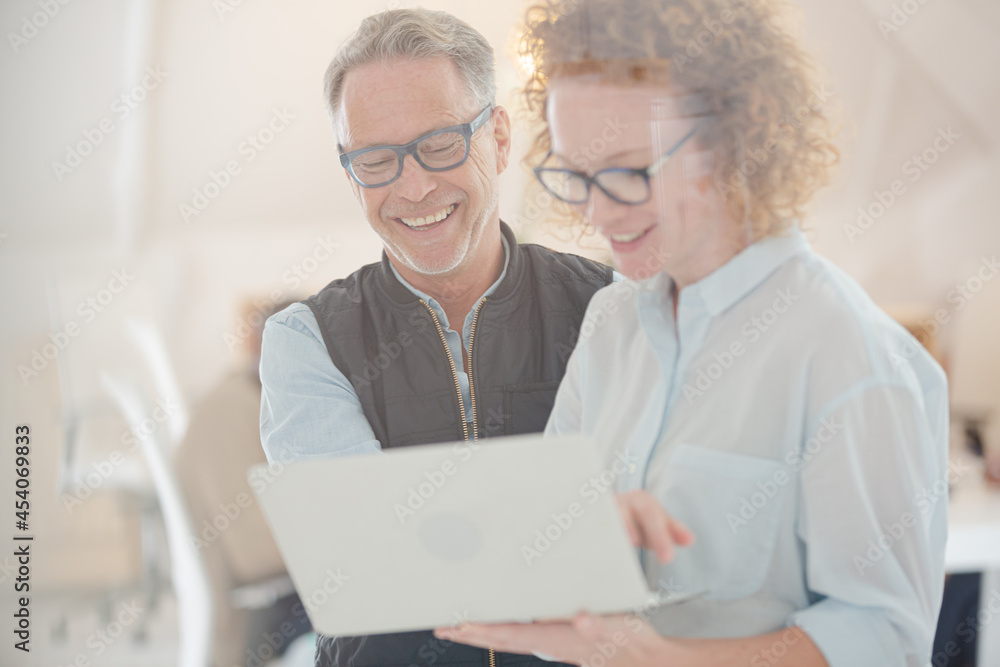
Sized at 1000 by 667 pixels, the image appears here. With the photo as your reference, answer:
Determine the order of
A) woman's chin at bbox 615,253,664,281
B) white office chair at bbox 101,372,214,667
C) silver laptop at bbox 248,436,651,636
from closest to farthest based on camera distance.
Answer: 1. silver laptop at bbox 248,436,651,636
2. woman's chin at bbox 615,253,664,281
3. white office chair at bbox 101,372,214,667

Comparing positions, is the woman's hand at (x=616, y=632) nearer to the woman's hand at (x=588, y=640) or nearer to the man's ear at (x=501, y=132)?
the woman's hand at (x=588, y=640)

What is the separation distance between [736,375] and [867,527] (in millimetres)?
159

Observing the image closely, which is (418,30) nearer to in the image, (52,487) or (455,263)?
(455,263)

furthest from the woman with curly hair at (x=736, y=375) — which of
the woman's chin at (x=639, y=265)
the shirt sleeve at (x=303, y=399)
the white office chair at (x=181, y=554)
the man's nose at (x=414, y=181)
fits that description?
the white office chair at (x=181, y=554)

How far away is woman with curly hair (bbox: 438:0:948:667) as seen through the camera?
66cm

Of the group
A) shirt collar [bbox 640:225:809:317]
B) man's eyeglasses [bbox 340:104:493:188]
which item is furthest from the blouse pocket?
man's eyeglasses [bbox 340:104:493:188]

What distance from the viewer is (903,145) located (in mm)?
828

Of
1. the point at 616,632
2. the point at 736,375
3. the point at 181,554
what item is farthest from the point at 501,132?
the point at 181,554

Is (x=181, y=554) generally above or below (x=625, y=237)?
below

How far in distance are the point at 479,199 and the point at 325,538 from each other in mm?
347

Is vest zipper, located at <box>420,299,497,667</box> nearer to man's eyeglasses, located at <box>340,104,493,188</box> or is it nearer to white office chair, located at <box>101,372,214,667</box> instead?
man's eyeglasses, located at <box>340,104,493,188</box>

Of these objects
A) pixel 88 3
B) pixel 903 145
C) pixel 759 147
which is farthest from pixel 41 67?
pixel 903 145

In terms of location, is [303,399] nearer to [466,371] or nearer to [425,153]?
[466,371]

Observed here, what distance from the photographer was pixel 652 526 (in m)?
0.65
